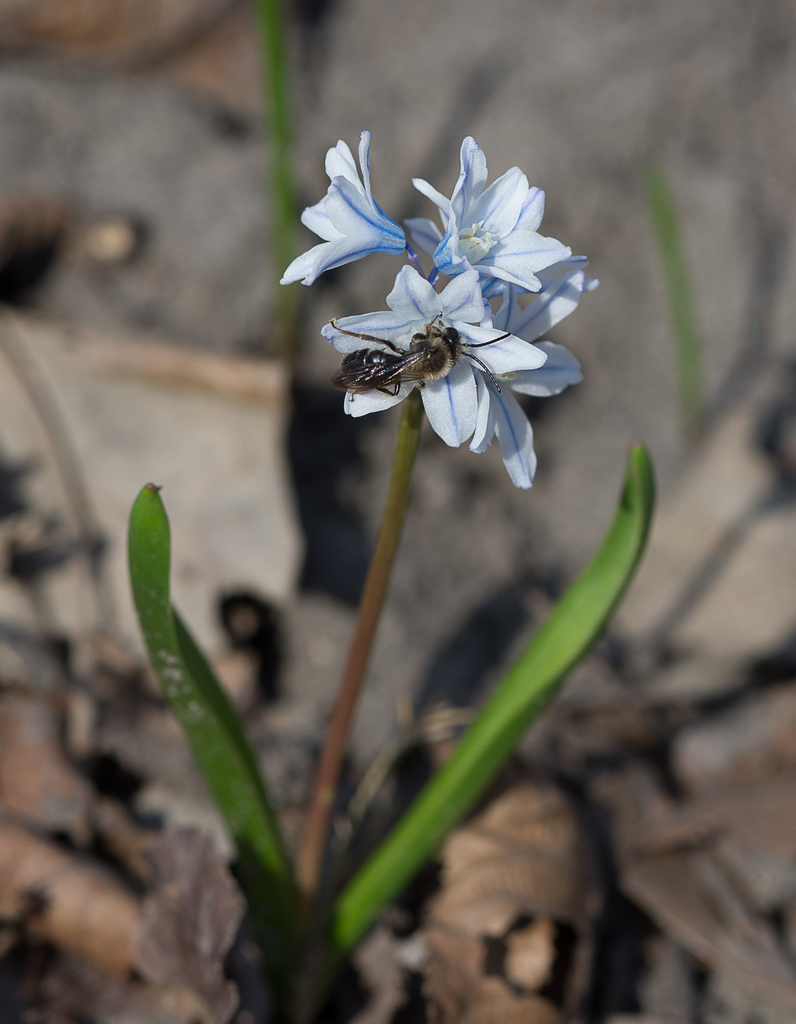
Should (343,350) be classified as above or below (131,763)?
above

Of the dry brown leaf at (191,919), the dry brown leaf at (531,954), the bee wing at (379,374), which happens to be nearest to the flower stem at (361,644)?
the bee wing at (379,374)

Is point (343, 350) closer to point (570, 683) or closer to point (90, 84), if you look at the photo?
point (570, 683)

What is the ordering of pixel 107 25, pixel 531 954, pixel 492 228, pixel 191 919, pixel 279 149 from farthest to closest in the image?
pixel 107 25, pixel 279 149, pixel 531 954, pixel 191 919, pixel 492 228

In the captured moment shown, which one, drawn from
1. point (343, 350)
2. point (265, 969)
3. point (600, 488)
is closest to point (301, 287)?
point (600, 488)

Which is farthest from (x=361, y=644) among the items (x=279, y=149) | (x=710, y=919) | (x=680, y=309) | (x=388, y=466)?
(x=680, y=309)

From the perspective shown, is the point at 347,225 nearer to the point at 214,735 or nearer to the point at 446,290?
the point at 446,290

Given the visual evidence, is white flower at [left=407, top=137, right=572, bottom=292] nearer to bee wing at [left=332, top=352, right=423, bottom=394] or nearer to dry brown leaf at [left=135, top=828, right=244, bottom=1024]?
bee wing at [left=332, top=352, right=423, bottom=394]

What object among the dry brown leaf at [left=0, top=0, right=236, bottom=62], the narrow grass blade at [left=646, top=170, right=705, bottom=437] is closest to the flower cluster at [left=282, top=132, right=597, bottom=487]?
the narrow grass blade at [left=646, top=170, right=705, bottom=437]

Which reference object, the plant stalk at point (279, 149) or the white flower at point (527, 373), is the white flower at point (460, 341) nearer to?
the white flower at point (527, 373)
